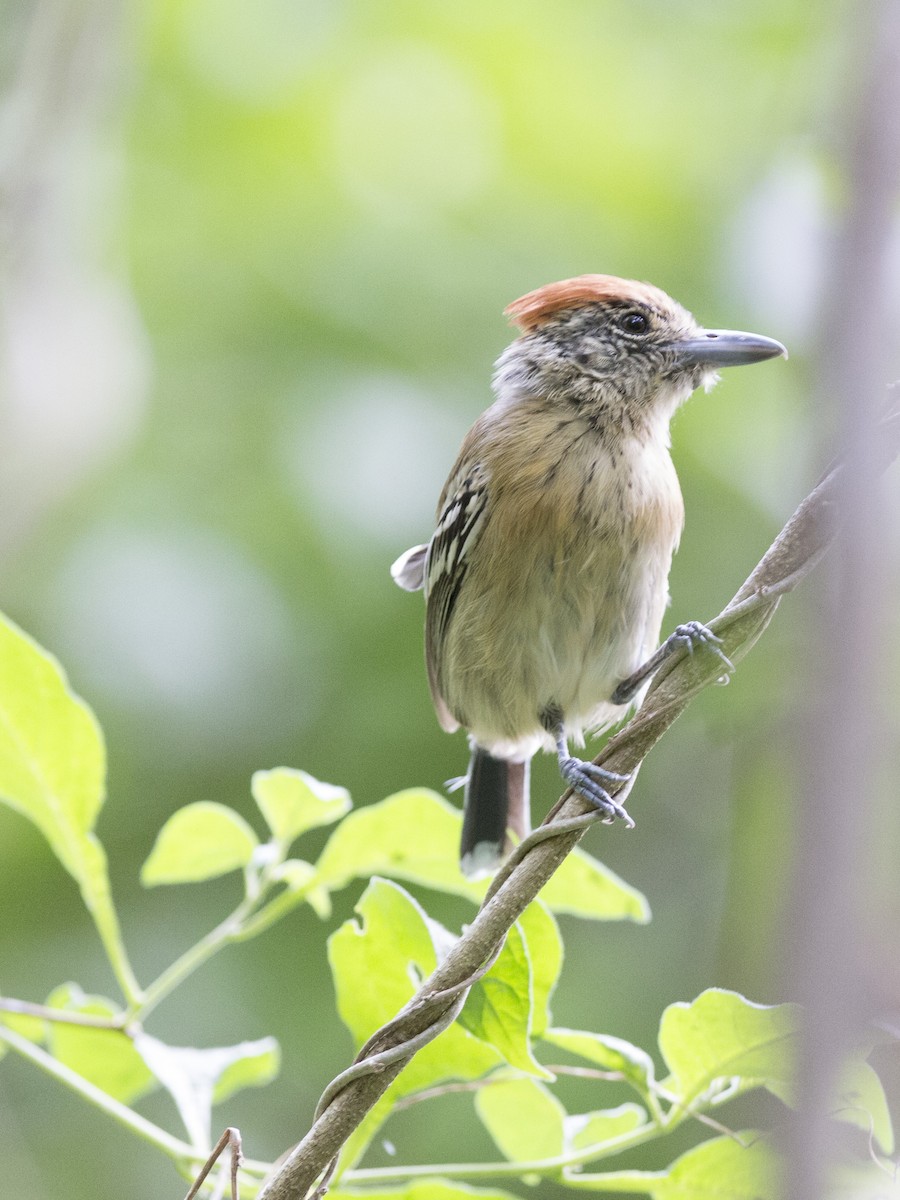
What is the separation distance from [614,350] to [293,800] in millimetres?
1686

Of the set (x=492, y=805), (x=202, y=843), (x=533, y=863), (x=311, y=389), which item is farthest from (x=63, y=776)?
(x=311, y=389)

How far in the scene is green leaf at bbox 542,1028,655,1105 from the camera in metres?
1.80

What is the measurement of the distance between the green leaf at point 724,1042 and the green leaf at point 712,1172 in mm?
77

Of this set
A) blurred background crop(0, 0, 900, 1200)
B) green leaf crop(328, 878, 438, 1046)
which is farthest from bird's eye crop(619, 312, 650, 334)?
green leaf crop(328, 878, 438, 1046)

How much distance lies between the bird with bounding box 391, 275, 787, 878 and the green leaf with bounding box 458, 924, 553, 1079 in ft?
3.96

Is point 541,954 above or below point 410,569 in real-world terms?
below

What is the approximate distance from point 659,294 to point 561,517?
79cm

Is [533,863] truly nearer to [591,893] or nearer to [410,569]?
[591,893]

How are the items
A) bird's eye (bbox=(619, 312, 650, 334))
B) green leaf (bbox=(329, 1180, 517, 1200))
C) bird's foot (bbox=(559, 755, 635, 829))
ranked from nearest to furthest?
bird's foot (bbox=(559, 755, 635, 829))
green leaf (bbox=(329, 1180, 517, 1200))
bird's eye (bbox=(619, 312, 650, 334))

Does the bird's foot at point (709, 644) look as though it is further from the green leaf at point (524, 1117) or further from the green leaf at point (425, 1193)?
the green leaf at point (425, 1193)

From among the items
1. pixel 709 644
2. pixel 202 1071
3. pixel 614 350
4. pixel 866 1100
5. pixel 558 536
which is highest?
pixel 614 350

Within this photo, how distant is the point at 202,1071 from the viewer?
2.20 metres

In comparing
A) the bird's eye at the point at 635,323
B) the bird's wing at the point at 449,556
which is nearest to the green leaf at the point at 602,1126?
the bird's wing at the point at 449,556

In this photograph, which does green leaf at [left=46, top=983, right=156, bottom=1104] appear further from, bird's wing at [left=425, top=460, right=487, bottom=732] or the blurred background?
bird's wing at [left=425, top=460, right=487, bottom=732]
